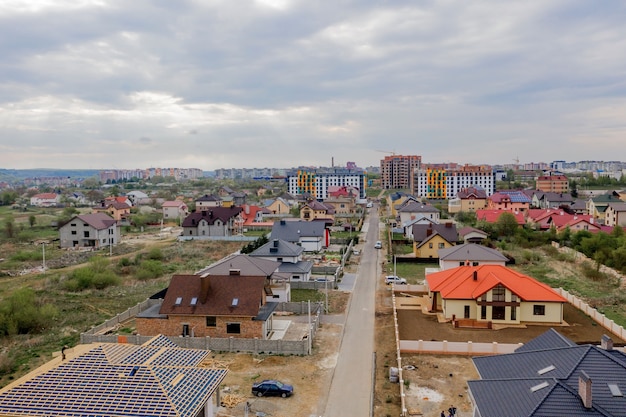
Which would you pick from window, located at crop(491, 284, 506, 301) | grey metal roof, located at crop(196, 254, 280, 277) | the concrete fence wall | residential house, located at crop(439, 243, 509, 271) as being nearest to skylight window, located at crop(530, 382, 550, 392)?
window, located at crop(491, 284, 506, 301)

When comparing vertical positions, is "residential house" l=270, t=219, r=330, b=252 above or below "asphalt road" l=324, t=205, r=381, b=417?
above

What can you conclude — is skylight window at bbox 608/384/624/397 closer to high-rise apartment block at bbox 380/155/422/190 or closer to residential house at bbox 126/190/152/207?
residential house at bbox 126/190/152/207

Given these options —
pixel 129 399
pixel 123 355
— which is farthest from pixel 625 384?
pixel 123 355

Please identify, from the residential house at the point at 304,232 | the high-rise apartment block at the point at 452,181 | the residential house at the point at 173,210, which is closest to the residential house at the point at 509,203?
the high-rise apartment block at the point at 452,181

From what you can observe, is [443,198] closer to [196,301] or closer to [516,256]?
[516,256]

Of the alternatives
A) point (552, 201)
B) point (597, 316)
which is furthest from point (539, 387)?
point (552, 201)

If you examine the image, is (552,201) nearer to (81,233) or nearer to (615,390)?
(81,233)

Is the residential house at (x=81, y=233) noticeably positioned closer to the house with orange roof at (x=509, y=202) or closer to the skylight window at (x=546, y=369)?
the skylight window at (x=546, y=369)
